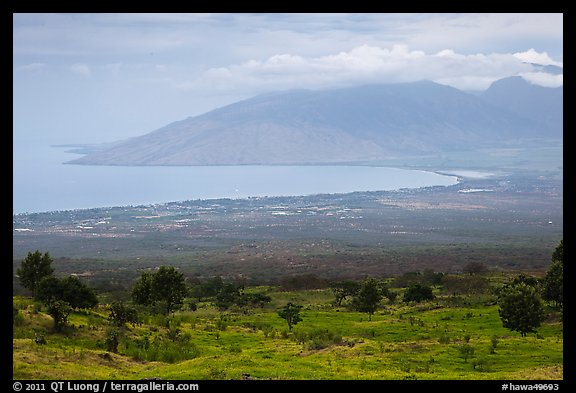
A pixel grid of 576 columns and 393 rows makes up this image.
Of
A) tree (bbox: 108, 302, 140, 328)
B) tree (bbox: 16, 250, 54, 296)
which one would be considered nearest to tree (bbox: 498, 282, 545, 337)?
tree (bbox: 108, 302, 140, 328)

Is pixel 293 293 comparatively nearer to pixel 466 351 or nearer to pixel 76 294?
pixel 76 294

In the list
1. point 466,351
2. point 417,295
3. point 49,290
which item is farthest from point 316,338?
point 417,295

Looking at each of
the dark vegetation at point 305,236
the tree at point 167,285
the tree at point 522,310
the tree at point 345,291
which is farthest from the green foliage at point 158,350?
the dark vegetation at point 305,236

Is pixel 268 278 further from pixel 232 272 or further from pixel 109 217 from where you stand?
pixel 109 217

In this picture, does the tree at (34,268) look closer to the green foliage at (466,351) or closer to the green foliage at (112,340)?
the green foliage at (112,340)
